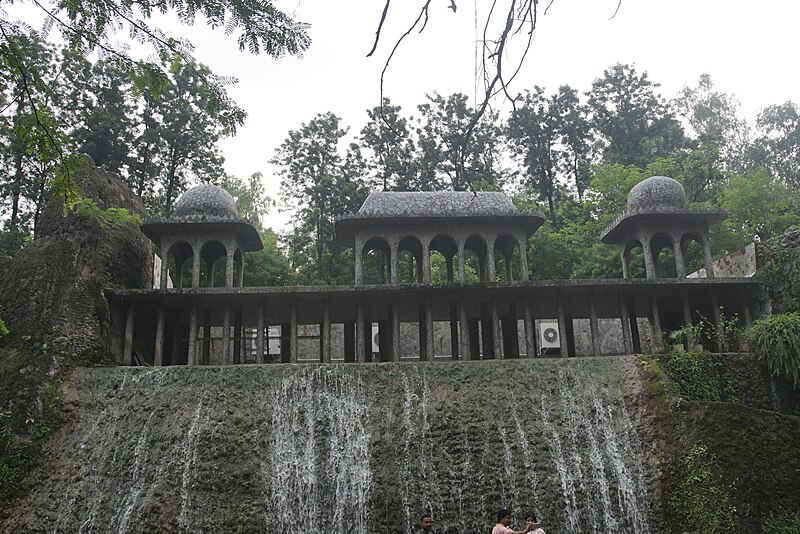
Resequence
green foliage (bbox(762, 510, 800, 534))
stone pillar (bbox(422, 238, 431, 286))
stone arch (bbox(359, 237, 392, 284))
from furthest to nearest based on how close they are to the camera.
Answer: stone arch (bbox(359, 237, 392, 284)) < stone pillar (bbox(422, 238, 431, 286)) < green foliage (bbox(762, 510, 800, 534))

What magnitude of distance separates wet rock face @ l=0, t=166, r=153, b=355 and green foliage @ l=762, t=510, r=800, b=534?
14404 millimetres

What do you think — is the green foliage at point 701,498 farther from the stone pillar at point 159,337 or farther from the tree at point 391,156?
the tree at point 391,156

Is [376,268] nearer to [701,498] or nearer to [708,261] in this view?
[708,261]

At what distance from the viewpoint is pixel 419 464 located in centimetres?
1323

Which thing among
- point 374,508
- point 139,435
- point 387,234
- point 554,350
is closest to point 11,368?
point 139,435

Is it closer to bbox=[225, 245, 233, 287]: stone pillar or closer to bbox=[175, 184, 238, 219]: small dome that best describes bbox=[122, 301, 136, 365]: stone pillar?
bbox=[225, 245, 233, 287]: stone pillar

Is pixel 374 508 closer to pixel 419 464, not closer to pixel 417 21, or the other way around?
pixel 419 464

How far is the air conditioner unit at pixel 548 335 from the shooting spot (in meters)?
30.5

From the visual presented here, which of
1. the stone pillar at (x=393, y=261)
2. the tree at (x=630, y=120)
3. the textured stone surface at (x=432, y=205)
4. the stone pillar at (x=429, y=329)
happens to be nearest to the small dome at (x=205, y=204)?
the textured stone surface at (x=432, y=205)

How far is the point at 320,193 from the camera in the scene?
1273 inches

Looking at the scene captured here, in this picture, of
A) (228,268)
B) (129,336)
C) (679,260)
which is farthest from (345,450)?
(679,260)

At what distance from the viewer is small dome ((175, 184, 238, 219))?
20.7 meters

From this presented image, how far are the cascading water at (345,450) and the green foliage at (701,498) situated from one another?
531 mm

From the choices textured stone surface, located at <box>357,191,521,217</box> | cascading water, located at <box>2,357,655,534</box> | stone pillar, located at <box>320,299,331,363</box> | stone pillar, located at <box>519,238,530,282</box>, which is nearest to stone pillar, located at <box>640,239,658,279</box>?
stone pillar, located at <box>519,238,530,282</box>
